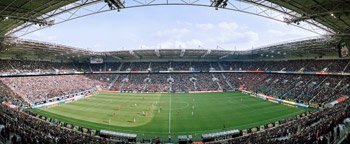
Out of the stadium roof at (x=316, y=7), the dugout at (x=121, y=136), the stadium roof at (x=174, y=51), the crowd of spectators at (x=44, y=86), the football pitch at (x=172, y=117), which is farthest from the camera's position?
the crowd of spectators at (x=44, y=86)

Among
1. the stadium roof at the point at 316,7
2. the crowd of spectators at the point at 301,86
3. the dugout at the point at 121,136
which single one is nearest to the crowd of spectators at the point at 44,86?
the dugout at the point at 121,136

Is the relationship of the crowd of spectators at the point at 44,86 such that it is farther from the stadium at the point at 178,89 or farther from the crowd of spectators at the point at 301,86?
the crowd of spectators at the point at 301,86

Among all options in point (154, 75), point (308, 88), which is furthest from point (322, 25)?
point (154, 75)

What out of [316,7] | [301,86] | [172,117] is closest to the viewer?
[316,7]

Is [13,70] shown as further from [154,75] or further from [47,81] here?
[154,75]

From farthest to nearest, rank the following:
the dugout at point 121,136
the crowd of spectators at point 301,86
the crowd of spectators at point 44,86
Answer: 1. the crowd of spectators at point 44,86
2. the crowd of spectators at point 301,86
3. the dugout at point 121,136

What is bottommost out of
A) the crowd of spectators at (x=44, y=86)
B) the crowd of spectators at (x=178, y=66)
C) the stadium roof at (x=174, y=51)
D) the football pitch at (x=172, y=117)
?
the football pitch at (x=172, y=117)

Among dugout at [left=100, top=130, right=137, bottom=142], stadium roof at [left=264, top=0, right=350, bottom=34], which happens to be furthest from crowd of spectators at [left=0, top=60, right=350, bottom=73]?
dugout at [left=100, top=130, right=137, bottom=142]

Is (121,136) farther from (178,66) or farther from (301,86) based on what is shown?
(178,66)

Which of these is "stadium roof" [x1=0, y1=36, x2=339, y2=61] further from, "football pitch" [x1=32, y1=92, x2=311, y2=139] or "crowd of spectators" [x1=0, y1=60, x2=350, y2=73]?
"football pitch" [x1=32, y1=92, x2=311, y2=139]

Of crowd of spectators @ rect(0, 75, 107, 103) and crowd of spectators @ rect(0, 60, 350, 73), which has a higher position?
crowd of spectators @ rect(0, 60, 350, 73)

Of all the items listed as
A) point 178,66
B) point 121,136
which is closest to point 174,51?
point 178,66

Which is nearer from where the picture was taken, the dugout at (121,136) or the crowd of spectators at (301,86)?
the dugout at (121,136)

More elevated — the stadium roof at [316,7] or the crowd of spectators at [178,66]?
the stadium roof at [316,7]
